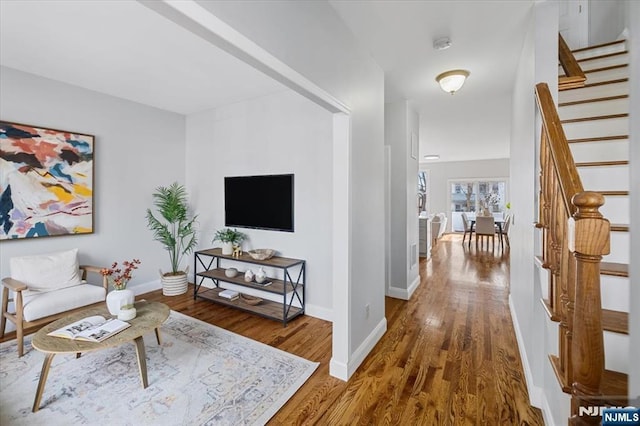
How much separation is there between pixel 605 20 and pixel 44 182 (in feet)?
20.7

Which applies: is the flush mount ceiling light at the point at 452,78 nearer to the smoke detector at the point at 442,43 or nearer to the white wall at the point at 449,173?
the smoke detector at the point at 442,43

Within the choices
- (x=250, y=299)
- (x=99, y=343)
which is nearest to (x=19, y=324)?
(x=99, y=343)

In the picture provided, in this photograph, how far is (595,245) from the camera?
2.71 ft

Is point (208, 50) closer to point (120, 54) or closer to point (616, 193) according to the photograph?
point (120, 54)

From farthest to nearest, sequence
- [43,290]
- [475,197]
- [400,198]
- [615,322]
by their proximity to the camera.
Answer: [475,197]
[400,198]
[43,290]
[615,322]

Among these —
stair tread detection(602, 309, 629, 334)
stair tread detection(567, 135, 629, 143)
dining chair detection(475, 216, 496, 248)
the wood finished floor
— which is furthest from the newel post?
dining chair detection(475, 216, 496, 248)

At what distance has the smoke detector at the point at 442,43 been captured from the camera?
2.39 metres

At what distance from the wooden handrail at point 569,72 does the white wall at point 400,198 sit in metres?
2.00

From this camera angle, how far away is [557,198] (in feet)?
4.19

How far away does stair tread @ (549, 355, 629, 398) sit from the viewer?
36.1 inches

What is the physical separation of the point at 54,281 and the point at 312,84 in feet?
10.9

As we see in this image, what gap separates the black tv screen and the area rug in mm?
1418

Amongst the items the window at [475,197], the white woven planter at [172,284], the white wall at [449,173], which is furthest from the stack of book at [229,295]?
the window at [475,197]

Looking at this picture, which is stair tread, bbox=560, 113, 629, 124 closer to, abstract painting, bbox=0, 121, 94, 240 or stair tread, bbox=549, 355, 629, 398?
stair tread, bbox=549, 355, 629, 398
